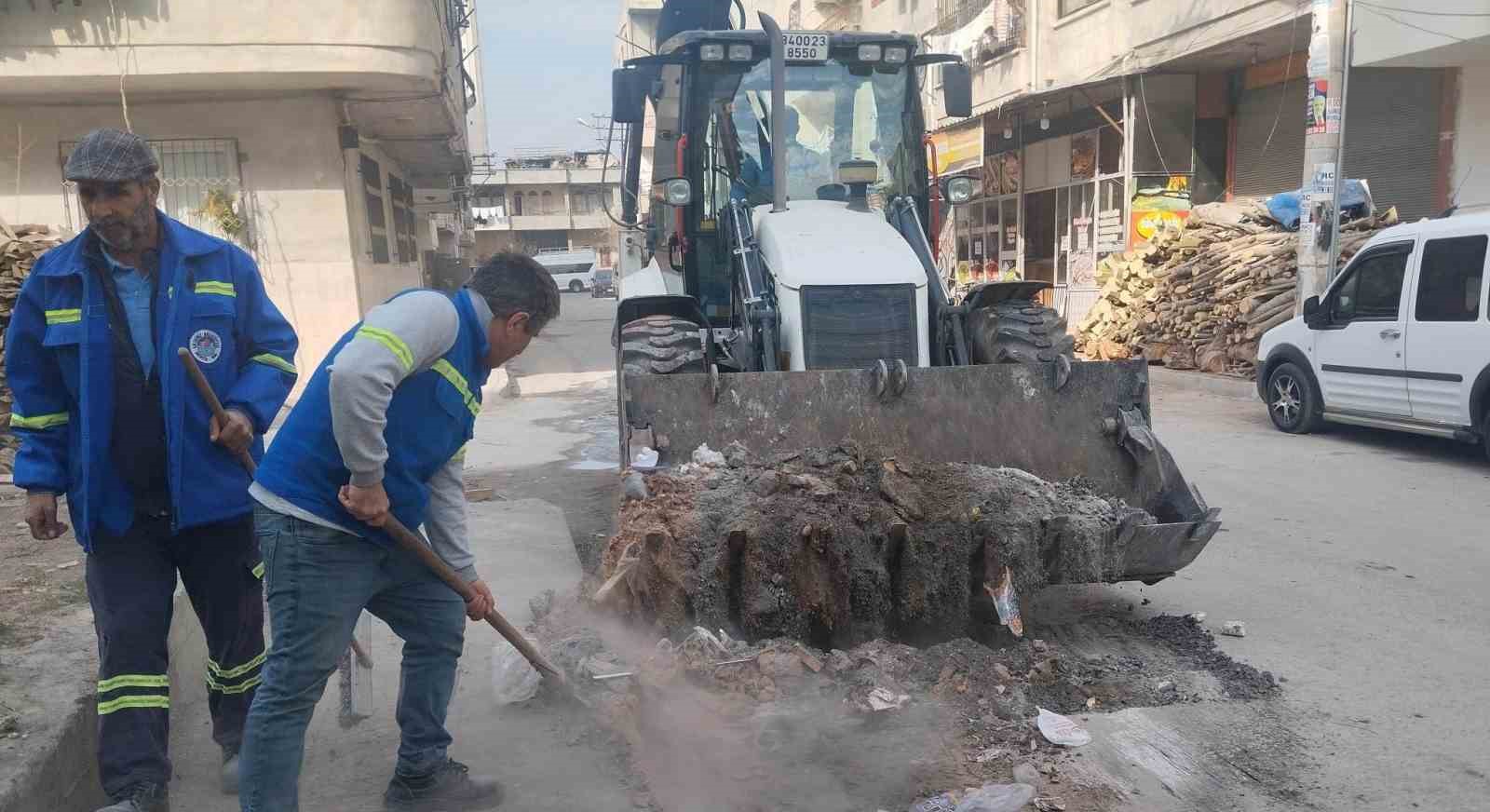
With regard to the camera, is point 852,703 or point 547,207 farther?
point 547,207

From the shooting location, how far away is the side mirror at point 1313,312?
929 cm

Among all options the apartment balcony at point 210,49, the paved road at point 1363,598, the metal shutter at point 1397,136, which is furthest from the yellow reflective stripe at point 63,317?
the metal shutter at point 1397,136

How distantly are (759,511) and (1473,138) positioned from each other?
1240 cm

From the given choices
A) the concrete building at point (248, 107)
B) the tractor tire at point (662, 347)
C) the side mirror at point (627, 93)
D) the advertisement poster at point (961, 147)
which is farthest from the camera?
the advertisement poster at point (961, 147)

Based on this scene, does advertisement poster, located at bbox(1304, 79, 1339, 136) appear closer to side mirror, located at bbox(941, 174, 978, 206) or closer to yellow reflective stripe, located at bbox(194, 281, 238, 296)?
side mirror, located at bbox(941, 174, 978, 206)

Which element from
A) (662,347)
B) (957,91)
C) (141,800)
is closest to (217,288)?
(141,800)

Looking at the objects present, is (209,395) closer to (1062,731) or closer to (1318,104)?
(1062,731)

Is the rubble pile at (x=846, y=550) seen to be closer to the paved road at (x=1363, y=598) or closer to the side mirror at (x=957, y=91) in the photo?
the paved road at (x=1363, y=598)

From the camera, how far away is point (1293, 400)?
32.1ft

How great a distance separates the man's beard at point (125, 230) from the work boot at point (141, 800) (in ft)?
5.23

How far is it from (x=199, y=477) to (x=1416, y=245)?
9.00 meters

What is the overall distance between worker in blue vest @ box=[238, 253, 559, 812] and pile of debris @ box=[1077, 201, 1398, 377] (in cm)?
1179

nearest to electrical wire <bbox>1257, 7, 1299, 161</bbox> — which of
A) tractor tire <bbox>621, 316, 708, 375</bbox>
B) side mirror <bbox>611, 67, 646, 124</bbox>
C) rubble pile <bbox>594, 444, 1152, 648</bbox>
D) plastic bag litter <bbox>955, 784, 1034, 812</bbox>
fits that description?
side mirror <bbox>611, 67, 646, 124</bbox>

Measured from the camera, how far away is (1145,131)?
54.6 feet
